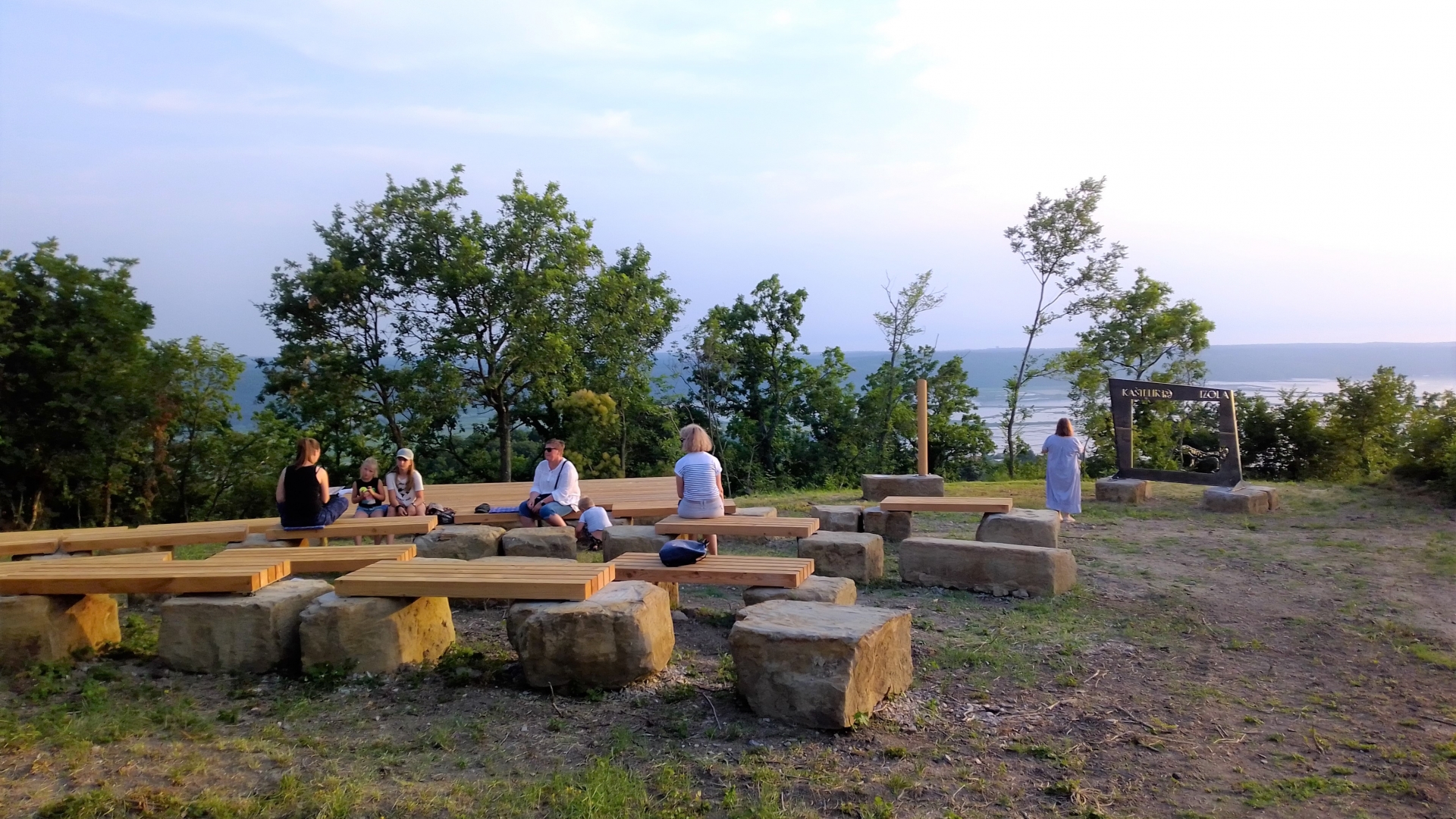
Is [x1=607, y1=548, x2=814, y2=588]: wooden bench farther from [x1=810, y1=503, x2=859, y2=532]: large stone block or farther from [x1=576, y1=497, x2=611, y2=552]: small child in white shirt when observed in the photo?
[x1=810, y1=503, x2=859, y2=532]: large stone block

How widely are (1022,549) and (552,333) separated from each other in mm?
12087

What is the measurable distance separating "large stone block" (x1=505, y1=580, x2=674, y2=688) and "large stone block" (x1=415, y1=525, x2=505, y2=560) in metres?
2.53

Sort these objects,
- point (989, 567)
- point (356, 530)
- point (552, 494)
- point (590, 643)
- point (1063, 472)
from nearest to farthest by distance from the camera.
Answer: point (590, 643) < point (989, 567) < point (356, 530) < point (552, 494) < point (1063, 472)

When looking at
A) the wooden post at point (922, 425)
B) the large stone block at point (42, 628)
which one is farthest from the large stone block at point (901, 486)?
the large stone block at point (42, 628)

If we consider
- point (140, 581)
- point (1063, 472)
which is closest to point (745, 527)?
point (140, 581)

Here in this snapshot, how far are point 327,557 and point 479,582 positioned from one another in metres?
1.64

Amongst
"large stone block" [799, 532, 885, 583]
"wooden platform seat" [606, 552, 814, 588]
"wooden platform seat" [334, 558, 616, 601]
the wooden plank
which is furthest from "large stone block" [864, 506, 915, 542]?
"wooden platform seat" [334, 558, 616, 601]

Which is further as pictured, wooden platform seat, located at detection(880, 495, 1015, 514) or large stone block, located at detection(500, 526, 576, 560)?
wooden platform seat, located at detection(880, 495, 1015, 514)

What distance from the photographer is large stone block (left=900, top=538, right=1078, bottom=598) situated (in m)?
6.49

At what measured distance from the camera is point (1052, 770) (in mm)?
3578

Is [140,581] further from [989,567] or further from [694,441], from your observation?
[989,567]

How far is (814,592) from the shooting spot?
5227mm

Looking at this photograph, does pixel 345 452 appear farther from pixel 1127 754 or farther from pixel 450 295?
pixel 1127 754

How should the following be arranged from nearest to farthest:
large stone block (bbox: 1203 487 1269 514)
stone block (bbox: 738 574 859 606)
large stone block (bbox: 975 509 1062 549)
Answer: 1. stone block (bbox: 738 574 859 606)
2. large stone block (bbox: 975 509 1062 549)
3. large stone block (bbox: 1203 487 1269 514)
